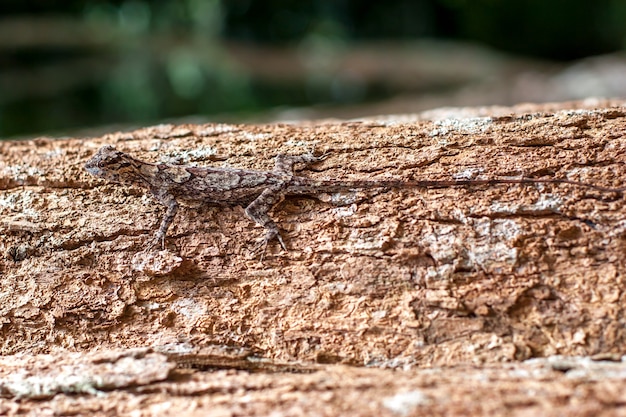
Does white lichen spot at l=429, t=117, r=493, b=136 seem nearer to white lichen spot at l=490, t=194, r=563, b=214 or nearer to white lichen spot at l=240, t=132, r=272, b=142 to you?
white lichen spot at l=490, t=194, r=563, b=214

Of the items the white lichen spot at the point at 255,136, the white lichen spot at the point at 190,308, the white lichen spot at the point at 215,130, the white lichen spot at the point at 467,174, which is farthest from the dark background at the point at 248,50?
the white lichen spot at the point at 190,308

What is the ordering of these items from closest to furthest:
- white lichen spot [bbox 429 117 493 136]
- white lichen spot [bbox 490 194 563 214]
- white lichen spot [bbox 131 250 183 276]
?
white lichen spot [bbox 490 194 563 214]
white lichen spot [bbox 131 250 183 276]
white lichen spot [bbox 429 117 493 136]

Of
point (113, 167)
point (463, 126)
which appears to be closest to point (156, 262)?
point (113, 167)

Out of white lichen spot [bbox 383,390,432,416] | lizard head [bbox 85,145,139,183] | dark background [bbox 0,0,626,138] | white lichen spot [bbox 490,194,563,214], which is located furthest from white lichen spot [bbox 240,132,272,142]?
dark background [bbox 0,0,626,138]

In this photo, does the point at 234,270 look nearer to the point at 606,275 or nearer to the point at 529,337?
the point at 529,337

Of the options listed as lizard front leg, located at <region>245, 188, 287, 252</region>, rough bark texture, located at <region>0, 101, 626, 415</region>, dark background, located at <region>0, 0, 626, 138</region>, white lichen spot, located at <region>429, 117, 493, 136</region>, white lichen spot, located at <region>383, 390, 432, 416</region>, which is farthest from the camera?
dark background, located at <region>0, 0, 626, 138</region>

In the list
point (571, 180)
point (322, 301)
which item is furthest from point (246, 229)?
point (571, 180)
